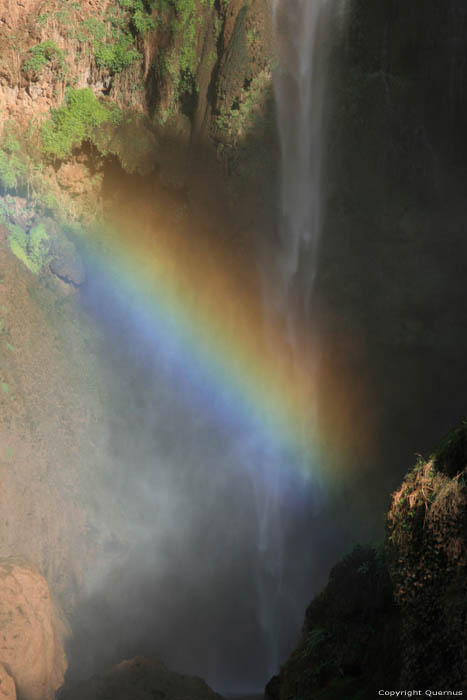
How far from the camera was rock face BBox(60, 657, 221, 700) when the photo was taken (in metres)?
12.1

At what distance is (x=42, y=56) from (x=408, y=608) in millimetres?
19418

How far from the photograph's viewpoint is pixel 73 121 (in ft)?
67.9

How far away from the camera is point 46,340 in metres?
19.3

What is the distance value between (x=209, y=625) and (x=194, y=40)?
669 inches

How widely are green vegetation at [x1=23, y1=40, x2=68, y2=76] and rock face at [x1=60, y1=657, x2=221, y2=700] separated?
54.3 feet

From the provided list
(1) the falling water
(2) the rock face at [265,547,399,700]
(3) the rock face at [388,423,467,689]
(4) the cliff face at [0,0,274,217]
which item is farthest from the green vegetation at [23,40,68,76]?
(3) the rock face at [388,423,467,689]

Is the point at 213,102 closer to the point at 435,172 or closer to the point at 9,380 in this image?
the point at 435,172

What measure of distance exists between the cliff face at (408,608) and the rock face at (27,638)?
6.20 meters

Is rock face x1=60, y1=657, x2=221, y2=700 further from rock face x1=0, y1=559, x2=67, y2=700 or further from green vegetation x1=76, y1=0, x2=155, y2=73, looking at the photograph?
green vegetation x1=76, y1=0, x2=155, y2=73

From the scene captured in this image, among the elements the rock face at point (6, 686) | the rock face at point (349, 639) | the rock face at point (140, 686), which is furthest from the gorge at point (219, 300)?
the rock face at point (349, 639)

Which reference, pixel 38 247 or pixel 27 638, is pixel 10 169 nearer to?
pixel 38 247

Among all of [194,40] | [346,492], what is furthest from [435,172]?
[346,492]

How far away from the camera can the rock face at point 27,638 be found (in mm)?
12227

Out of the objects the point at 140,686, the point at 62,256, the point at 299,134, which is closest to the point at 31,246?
the point at 62,256
